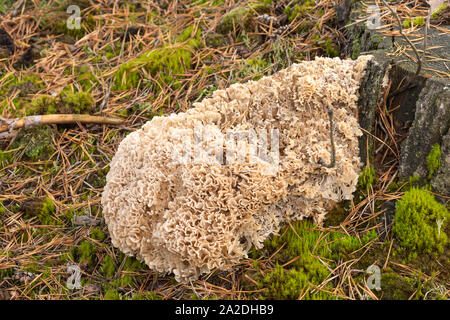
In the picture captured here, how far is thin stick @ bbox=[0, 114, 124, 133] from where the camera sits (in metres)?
5.06

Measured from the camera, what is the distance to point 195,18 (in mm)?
6219

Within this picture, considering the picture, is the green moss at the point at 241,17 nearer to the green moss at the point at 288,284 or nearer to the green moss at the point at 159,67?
the green moss at the point at 159,67

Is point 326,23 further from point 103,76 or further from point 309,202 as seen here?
point 103,76

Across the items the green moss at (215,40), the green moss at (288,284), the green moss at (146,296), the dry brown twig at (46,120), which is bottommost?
the green moss at (146,296)

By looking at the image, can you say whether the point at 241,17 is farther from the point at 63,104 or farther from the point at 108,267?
the point at 108,267

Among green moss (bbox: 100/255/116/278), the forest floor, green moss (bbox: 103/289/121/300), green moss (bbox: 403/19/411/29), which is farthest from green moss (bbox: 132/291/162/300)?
green moss (bbox: 403/19/411/29)

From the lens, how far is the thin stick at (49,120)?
5.06 meters

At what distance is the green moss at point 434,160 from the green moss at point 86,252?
314 centimetres

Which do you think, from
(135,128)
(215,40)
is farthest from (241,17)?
(135,128)

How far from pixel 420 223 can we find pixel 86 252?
2962 mm

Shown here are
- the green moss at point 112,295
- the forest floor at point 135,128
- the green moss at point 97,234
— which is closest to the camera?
the forest floor at point 135,128

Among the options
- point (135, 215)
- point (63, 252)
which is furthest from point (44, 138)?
point (135, 215)

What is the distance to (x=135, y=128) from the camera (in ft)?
16.7

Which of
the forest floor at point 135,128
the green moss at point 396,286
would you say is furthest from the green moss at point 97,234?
the green moss at point 396,286
